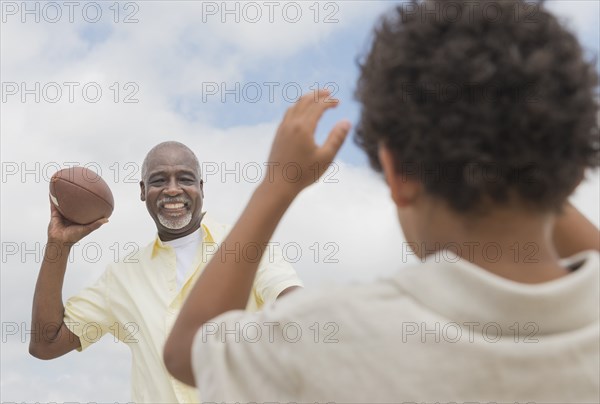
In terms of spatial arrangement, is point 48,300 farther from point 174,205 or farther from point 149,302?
point 174,205

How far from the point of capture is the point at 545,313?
132 centimetres

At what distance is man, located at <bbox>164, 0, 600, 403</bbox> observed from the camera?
1293 mm

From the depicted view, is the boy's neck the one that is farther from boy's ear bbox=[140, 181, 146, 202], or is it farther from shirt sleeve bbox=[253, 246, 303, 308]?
boy's ear bbox=[140, 181, 146, 202]

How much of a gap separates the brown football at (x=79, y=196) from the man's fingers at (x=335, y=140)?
12.9 feet

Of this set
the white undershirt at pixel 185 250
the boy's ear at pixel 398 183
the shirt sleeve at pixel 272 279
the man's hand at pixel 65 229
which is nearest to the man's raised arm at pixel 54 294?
the man's hand at pixel 65 229

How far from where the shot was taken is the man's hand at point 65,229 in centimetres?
505

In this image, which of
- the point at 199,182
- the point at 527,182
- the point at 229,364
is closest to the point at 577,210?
the point at 527,182

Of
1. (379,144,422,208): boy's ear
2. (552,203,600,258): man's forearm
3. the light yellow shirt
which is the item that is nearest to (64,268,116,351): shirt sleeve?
the light yellow shirt

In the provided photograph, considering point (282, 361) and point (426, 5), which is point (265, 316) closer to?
point (282, 361)

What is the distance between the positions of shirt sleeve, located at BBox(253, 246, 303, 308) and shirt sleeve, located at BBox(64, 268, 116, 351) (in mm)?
1196

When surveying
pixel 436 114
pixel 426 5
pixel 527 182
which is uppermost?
pixel 426 5

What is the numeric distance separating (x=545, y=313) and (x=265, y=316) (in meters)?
0.50

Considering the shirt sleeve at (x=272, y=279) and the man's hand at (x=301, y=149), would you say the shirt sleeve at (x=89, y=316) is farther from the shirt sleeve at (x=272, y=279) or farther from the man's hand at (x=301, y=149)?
the man's hand at (x=301, y=149)

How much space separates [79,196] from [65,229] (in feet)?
0.81
